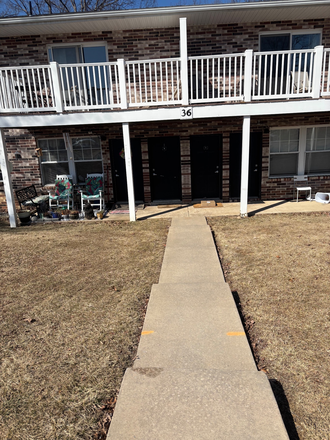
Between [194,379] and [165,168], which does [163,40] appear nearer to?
[165,168]

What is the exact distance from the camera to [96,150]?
32.5 feet

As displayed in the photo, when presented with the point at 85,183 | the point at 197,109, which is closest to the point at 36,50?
the point at 85,183

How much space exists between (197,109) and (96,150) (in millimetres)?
3657

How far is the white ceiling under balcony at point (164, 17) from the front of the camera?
309 inches

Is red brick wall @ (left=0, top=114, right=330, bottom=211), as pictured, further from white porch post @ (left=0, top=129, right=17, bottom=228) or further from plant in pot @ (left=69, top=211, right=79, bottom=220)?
white porch post @ (left=0, top=129, right=17, bottom=228)

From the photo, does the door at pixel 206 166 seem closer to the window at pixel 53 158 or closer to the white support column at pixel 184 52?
the white support column at pixel 184 52

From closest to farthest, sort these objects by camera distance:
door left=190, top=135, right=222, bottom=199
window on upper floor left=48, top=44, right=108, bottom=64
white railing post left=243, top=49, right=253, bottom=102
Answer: white railing post left=243, top=49, right=253, bottom=102 < window on upper floor left=48, top=44, right=108, bottom=64 < door left=190, top=135, right=222, bottom=199

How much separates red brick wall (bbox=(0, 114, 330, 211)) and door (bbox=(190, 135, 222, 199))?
0.18 m

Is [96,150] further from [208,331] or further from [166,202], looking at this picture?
[208,331]

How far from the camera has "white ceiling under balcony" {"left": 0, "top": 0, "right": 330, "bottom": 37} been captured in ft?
25.7

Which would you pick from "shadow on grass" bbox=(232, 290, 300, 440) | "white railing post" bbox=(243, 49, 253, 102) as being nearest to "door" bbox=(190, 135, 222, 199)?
"white railing post" bbox=(243, 49, 253, 102)

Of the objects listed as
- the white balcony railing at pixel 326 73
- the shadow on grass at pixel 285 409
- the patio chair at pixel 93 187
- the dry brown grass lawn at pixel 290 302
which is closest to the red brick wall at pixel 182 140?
the patio chair at pixel 93 187

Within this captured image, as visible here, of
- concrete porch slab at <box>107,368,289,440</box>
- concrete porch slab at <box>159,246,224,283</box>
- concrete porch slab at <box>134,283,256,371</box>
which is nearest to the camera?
concrete porch slab at <box>107,368,289,440</box>

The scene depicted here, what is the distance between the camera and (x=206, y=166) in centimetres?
999
